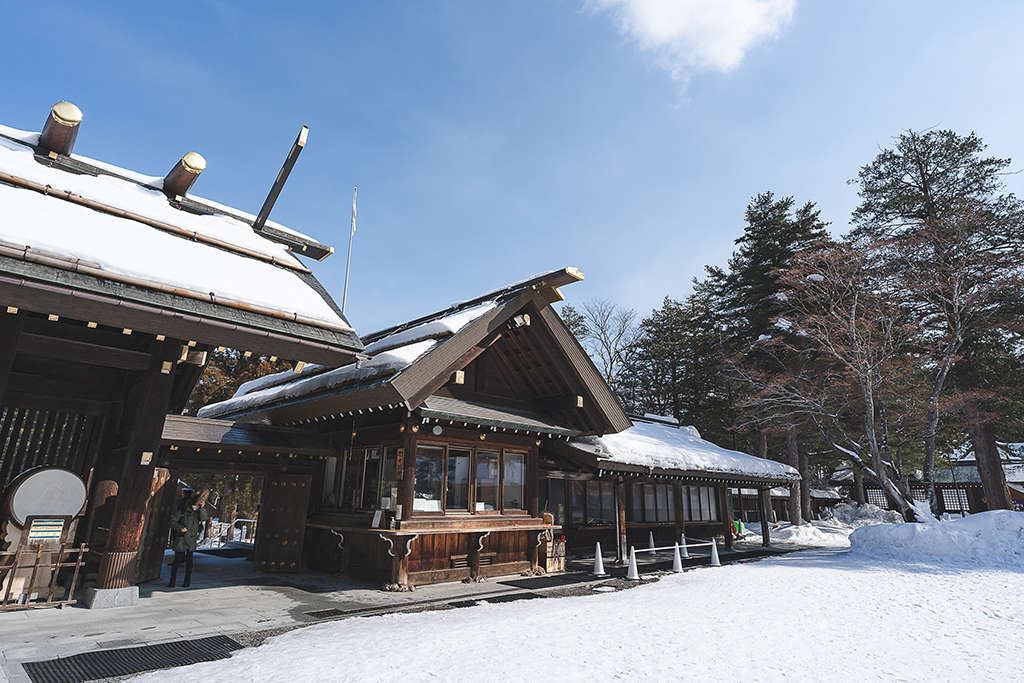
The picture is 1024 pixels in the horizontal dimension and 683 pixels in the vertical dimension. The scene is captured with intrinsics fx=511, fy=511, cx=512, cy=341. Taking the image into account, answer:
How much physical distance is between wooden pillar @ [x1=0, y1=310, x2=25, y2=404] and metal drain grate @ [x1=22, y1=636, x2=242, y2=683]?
3.64 metres

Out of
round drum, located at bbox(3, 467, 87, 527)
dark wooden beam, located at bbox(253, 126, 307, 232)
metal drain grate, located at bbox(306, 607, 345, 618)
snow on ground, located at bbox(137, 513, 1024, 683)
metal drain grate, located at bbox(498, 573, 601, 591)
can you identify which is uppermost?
dark wooden beam, located at bbox(253, 126, 307, 232)

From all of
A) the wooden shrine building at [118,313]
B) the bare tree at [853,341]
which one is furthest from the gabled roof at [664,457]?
the wooden shrine building at [118,313]

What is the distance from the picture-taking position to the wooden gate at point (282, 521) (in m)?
12.2

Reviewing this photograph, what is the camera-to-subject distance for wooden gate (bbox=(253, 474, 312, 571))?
40.1 ft

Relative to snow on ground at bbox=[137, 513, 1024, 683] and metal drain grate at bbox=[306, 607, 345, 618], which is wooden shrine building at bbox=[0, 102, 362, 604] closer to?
metal drain grate at bbox=[306, 607, 345, 618]

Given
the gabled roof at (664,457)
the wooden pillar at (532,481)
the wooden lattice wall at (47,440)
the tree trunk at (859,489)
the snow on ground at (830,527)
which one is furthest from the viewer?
the tree trunk at (859,489)

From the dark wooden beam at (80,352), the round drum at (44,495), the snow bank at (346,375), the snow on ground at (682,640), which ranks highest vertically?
the snow bank at (346,375)

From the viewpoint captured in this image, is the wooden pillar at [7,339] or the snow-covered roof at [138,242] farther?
the wooden pillar at [7,339]

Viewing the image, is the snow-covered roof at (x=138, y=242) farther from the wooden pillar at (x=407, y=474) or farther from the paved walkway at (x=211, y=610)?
the paved walkway at (x=211, y=610)

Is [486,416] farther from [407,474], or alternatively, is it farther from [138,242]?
[138,242]

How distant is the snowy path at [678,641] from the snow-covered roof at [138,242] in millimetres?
4569

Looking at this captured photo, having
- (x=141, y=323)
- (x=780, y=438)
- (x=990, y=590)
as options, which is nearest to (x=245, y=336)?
(x=141, y=323)

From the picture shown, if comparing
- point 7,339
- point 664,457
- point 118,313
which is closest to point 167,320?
point 118,313

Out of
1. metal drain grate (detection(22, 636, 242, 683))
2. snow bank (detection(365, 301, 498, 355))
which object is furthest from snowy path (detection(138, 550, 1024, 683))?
snow bank (detection(365, 301, 498, 355))
